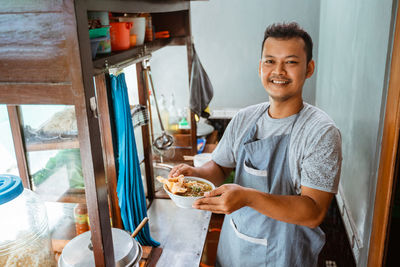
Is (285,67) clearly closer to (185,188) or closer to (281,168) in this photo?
(281,168)

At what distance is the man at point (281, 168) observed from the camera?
149 centimetres

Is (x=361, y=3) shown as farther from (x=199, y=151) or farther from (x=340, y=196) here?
(x=199, y=151)

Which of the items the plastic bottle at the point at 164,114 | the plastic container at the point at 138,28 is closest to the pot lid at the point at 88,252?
the plastic container at the point at 138,28

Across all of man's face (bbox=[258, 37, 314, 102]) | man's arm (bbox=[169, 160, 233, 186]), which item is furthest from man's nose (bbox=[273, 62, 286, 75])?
man's arm (bbox=[169, 160, 233, 186])

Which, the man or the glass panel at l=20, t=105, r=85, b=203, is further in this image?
the glass panel at l=20, t=105, r=85, b=203

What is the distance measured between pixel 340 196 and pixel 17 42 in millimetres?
2550

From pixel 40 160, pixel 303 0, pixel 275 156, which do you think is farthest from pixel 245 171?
pixel 303 0

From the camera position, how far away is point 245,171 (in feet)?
5.91

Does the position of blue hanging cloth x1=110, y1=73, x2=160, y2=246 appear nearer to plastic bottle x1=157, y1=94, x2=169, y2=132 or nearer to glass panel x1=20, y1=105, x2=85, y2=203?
glass panel x1=20, y1=105, x2=85, y2=203

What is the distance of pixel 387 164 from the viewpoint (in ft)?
5.18

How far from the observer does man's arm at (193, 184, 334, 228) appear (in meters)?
1.45

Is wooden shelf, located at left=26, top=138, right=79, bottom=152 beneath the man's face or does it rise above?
beneath

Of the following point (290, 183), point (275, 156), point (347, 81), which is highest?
point (347, 81)

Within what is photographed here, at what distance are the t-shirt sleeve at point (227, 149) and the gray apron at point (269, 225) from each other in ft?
Result: 0.34
